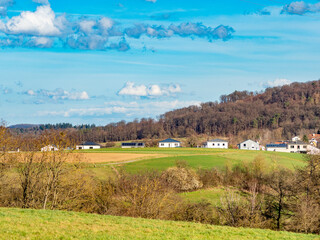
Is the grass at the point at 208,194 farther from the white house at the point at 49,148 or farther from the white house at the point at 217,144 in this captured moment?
the white house at the point at 217,144

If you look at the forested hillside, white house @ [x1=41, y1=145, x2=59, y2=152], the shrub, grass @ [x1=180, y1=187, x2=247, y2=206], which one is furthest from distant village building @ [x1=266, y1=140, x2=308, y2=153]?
white house @ [x1=41, y1=145, x2=59, y2=152]

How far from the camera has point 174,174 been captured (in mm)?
54188

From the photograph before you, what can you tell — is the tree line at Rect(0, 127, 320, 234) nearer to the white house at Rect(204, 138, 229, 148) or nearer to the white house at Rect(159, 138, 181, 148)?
the white house at Rect(204, 138, 229, 148)

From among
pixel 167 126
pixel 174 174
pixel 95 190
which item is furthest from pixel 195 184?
pixel 167 126

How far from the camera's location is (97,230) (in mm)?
15977

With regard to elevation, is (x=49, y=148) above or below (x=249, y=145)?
above

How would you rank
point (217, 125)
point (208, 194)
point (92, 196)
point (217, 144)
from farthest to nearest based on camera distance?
point (217, 125)
point (217, 144)
point (208, 194)
point (92, 196)

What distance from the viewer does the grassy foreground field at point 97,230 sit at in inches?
579

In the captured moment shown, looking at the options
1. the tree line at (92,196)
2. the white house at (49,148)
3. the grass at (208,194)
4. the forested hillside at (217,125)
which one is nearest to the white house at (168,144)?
the forested hillside at (217,125)

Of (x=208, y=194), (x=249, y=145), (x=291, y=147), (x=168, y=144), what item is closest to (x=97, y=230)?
(x=208, y=194)

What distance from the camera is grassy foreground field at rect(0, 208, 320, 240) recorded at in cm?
1472

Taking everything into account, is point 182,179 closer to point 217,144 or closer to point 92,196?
point 92,196

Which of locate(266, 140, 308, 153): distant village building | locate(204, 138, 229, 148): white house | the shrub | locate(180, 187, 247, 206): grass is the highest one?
locate(204, 138, 229, 148): white house

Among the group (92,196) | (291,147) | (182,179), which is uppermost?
(291,147)
